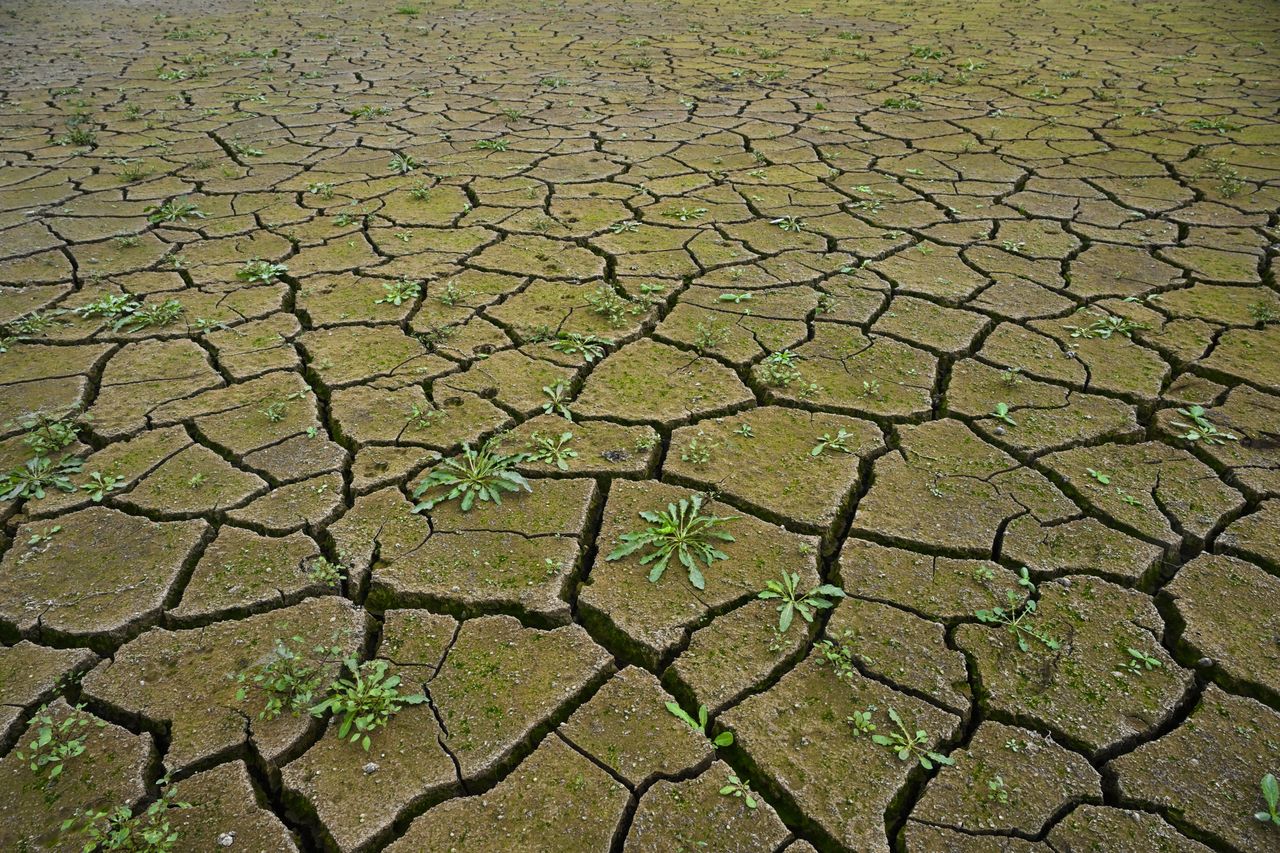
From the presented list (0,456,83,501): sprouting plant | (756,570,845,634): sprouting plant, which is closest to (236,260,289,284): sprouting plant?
(0,456,83,501): sprouting plant

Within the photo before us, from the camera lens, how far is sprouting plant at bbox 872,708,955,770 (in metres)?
1.48

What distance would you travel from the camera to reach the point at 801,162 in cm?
465

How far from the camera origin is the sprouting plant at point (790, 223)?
12.3 feet

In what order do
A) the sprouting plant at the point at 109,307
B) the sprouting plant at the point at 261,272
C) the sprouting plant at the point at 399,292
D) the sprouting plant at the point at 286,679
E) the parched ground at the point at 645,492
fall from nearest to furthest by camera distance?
the parched ground at the point at 645,492
the sprouting plant at the point at 286,679
the sprouting plant at the point at 109,307
the sprouting plant at the point at 399,292
the sprouting plant at the point at 261,272

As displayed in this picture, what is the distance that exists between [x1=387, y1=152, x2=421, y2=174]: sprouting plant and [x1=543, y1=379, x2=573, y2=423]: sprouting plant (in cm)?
262

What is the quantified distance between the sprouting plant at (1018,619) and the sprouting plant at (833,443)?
25.4 inches

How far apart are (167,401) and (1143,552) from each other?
117 inches

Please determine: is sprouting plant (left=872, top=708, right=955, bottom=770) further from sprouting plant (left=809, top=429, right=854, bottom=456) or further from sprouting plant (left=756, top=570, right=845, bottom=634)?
sprouting plant (left=809, top=429, right=854, bottom=456)

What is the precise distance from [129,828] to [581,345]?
190 centimetres

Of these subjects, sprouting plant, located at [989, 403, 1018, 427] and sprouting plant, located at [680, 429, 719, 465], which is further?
sprouting plant, located at [989, 403, 1018, 427]

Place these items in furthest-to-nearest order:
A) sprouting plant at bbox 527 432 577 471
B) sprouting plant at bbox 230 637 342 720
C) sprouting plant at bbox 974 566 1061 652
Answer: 1. sprouting plant at bbox 527 432 577 471
2. sprouting plant at bbox 974 566 1061 652
3. sprouting plant at bbox 230 637 342 720

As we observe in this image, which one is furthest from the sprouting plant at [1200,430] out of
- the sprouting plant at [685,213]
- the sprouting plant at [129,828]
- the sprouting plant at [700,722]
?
the sprouting plant at [129,828]

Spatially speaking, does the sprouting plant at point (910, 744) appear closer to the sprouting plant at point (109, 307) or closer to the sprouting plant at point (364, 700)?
the sprouting plant at point (364, 700)

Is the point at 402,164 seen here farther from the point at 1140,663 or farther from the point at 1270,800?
the point at 1270,800
